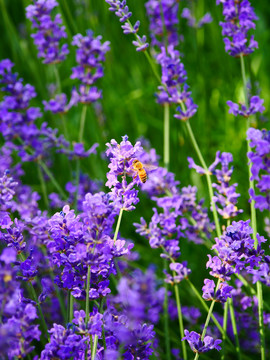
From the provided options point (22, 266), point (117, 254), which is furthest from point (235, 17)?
point (22, 266)

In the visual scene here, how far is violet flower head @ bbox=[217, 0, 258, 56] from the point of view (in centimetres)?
180

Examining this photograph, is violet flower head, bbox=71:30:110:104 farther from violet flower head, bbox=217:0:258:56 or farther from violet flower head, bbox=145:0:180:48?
violet flower head, bbox=217:0:258:56

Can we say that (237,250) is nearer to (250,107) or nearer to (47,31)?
(250,107)

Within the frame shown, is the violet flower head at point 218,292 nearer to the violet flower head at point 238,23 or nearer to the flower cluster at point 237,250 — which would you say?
the flower cluster at point 237,250

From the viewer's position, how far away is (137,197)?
137 cm

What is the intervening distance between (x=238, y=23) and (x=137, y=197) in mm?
916

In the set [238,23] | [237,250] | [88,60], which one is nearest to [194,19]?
[88,60]

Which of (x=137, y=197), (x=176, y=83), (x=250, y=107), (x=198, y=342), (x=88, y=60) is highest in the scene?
(x=88, y=60)

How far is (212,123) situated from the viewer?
3.07m

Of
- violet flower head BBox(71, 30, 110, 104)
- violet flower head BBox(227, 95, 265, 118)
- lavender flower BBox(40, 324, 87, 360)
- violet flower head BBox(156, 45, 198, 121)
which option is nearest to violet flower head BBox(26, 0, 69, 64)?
violet flower head BBox(71, 30, 110, 104)

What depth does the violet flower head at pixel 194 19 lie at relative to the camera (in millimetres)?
2815

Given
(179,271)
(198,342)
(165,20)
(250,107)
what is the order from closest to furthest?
(198,342), (179,271), (250,107), (165,20)

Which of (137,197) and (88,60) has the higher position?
(88,60)

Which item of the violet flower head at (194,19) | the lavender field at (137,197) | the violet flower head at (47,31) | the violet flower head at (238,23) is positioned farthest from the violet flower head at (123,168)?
the violet flower head at (194,19)
